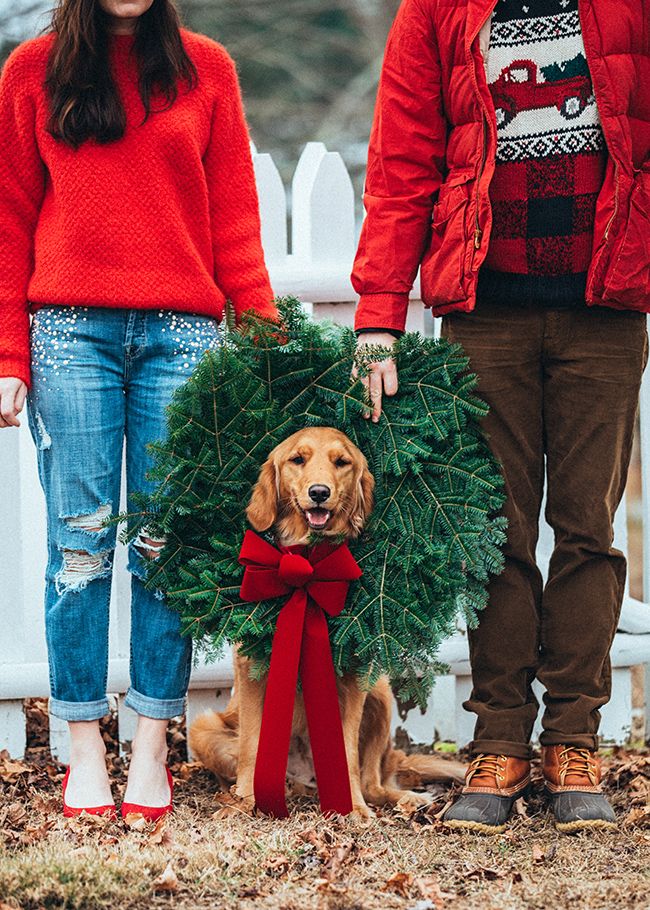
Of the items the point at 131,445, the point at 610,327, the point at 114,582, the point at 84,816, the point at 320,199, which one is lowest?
the point at 84,816

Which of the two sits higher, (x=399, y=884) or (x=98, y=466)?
(x=98, y=466)

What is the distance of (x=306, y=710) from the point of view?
310 cm

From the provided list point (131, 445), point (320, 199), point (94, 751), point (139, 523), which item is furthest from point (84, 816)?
point (320, 199)

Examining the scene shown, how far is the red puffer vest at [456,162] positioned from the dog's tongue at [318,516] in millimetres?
525

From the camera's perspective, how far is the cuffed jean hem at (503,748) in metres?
3.10

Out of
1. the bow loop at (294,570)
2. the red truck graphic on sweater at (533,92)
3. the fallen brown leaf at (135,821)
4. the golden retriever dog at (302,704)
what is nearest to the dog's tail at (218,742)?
the golden retriever dog at (302,704)

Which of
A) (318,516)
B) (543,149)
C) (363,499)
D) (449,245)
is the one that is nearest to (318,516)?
(318,516)

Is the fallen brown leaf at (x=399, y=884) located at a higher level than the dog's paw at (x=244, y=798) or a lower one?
higher

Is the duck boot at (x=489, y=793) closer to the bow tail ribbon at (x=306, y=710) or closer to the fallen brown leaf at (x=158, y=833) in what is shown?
the bow tail ribbon at (x=306, y=710)

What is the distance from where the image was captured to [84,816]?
2.96m

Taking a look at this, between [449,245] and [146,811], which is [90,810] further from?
[449,245]

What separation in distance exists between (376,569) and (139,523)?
0.65 metres

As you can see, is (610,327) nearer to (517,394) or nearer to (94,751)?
(517,394)

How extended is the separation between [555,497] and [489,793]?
32.7 inches
